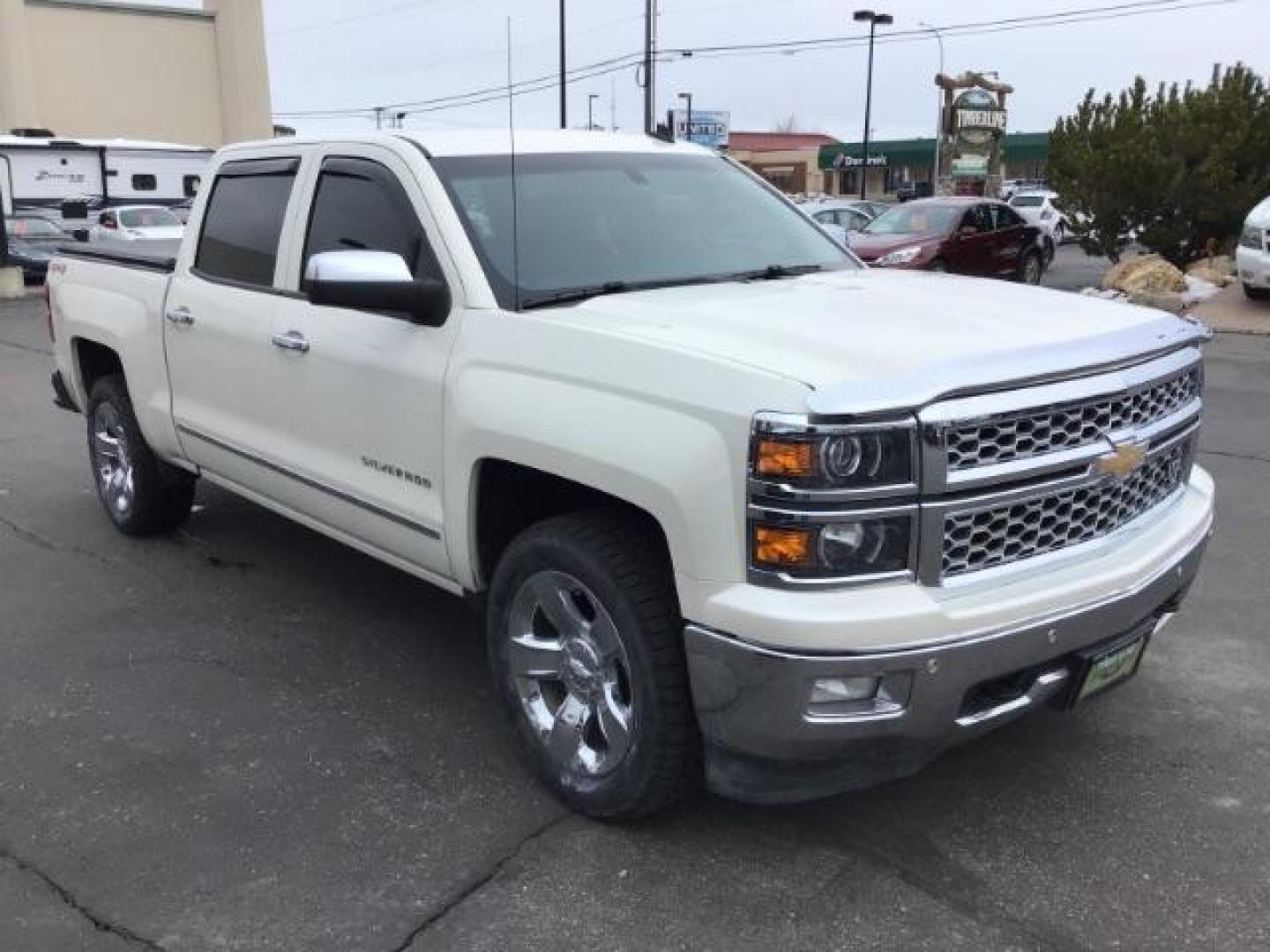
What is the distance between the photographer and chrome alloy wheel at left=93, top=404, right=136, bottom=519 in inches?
235

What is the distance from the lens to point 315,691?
4.30 metres

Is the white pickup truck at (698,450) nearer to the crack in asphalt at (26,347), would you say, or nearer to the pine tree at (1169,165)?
the crack in asphalt at (26,347)

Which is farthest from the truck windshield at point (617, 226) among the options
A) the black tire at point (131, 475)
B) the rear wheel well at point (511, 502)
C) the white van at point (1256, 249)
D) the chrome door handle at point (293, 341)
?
the white van at point (1256, 249)

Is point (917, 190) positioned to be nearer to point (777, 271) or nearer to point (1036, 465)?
point (777, 271)

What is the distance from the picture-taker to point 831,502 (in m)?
2.69

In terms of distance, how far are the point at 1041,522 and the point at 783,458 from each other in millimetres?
761

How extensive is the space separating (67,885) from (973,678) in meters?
2.34

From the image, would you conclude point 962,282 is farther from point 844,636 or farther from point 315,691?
point 315,691

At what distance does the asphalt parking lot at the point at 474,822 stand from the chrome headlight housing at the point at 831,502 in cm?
90

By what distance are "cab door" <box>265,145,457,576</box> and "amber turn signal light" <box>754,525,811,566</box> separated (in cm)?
126

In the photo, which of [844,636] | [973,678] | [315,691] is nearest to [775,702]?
[844,636]

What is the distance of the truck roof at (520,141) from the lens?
4.12 metres

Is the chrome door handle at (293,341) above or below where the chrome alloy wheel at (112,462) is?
above

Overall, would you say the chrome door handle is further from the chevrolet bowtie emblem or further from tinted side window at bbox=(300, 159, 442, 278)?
the chevrolet bowtie emblem
